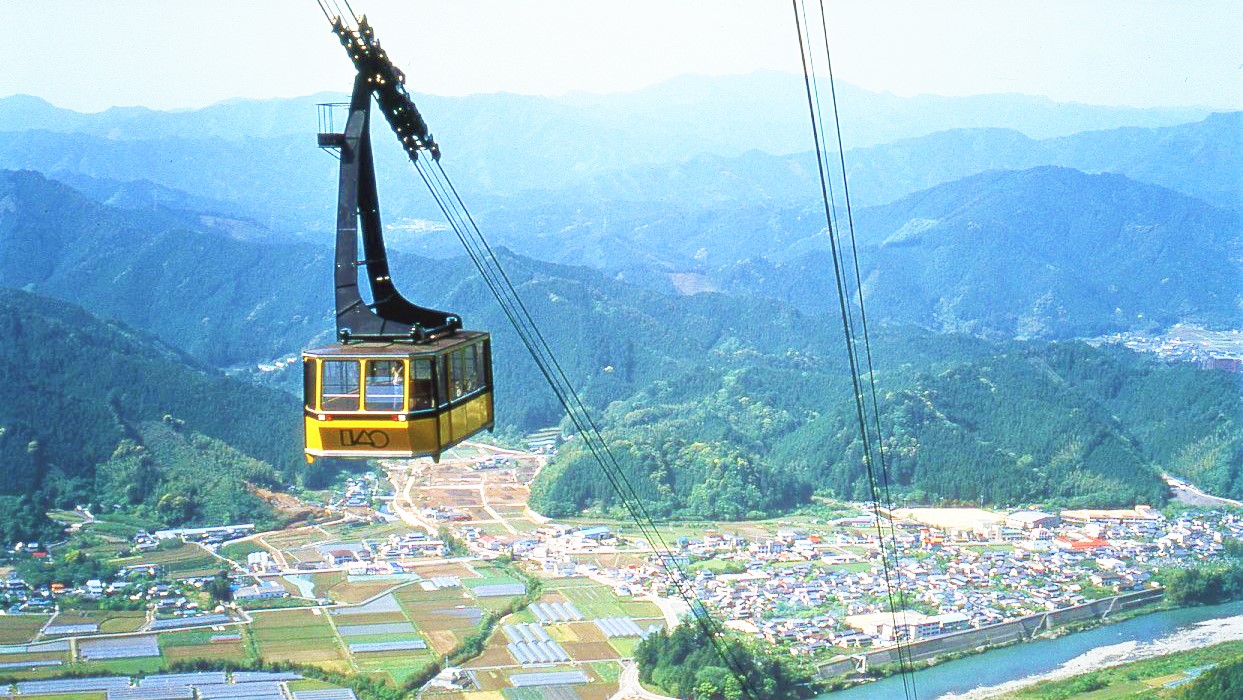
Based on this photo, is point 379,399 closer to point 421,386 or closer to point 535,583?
point 421,386

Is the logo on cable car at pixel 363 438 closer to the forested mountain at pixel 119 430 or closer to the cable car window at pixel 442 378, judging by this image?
the cable car window at pixel 442 378

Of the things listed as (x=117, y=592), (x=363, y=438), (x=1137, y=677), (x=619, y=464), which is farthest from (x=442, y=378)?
(x=619, y=464)

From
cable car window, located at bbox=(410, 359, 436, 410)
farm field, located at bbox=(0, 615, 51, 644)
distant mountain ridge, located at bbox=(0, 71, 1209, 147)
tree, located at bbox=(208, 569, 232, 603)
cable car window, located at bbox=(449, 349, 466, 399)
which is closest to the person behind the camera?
cable car window, located at bbox=(410, 359, 436, 410)

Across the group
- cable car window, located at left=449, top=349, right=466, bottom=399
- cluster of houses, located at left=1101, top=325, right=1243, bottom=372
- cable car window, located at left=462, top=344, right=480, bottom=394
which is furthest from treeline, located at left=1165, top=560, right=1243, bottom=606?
cable car window, located at left=449, top=349, right=466, bottom=399

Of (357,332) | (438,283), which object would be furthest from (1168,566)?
(438,283)

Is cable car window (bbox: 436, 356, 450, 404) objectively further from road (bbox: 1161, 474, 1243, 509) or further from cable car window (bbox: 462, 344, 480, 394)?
road (bbox: 1161, 474, 1243, 509)

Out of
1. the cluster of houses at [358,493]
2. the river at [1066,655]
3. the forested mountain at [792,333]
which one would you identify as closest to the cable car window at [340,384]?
the river at [1066,655]

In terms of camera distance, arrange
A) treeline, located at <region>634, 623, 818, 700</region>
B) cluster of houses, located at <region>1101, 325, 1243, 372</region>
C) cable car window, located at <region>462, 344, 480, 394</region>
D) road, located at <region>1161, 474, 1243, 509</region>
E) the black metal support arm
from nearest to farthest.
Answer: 1. the black metal support arm
2. cable car window, located at <region>462, 344, 480, 394</region>
3. treeline, located at <region>634, 623, 818, 700</region>
4. road, located at <region>1161, 474, 1243, 509</region>
5. cluster of houses, located at <region>1101, 325, 1243, 372</region>
